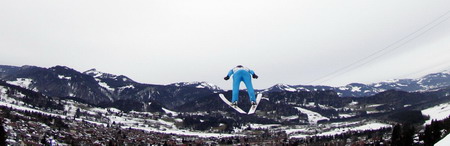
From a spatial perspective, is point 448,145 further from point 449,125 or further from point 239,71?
point 449,125

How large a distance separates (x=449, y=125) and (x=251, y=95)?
200 m

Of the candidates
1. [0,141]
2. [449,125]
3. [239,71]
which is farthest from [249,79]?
[449,125]

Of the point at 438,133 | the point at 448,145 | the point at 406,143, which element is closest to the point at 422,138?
the point at 438,133

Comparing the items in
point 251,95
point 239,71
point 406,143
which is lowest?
point 406,143

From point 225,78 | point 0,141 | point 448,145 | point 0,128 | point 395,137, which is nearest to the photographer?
point 225,78

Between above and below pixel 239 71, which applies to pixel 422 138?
below

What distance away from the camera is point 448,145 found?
6619 cm

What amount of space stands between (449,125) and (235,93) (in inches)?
7905

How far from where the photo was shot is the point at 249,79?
44.8m

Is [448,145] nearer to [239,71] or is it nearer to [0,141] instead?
[239,71]

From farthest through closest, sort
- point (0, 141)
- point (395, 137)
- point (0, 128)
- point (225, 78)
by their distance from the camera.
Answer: point (395, 137) → point (0, 128) → point (0, 141) → point (225, 78)

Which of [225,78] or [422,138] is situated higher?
[225,78]

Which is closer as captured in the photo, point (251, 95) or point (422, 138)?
point (251, 95)

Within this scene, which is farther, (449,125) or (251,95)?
(449,125)
